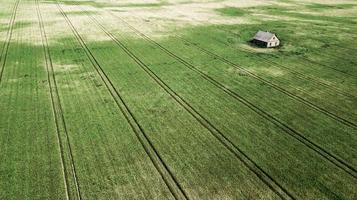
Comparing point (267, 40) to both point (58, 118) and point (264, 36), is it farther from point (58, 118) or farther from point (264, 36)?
point (58, 118)

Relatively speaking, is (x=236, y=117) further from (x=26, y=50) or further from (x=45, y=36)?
(x=45, y=36)

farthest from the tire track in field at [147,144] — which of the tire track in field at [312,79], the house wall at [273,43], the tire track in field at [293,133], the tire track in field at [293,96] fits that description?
the house wall at [273,43]

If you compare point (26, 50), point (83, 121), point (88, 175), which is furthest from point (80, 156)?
point (26, 50)

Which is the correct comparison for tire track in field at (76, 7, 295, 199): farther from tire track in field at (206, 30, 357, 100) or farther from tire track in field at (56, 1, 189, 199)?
tire track in field at (206, 30, 357, 100)

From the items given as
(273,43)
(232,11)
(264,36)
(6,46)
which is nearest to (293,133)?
(273,43)

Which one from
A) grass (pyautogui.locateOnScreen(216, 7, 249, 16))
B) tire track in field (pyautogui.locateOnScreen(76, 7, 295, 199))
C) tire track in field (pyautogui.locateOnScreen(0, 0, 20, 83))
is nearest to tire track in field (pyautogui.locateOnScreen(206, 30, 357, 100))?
tire track in field (pyautogui.locateOnScreen(76, 7, 295, 199))
